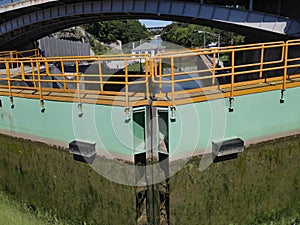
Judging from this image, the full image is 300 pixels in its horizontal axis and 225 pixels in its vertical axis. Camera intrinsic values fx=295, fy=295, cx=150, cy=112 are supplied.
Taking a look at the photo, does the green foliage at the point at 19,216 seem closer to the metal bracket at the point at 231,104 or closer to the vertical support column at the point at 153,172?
the vertical support column at the point at 153,172

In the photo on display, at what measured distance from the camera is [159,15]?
18438 millimetres

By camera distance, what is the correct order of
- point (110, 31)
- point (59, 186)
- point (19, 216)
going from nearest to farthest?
1. point (59, 186)
2. point (19, 216)
3. point (110, 31)

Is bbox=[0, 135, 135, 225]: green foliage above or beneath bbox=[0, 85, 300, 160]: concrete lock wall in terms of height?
beneath

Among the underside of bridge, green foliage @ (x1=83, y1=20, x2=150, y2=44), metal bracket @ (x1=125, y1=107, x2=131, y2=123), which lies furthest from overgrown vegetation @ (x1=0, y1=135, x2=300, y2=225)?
green foliage @ (x1=83, y1=20, x2=150, y2=44)

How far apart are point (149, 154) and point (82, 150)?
4.16ft

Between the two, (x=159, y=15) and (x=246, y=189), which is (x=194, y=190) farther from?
(x=159, y=15)

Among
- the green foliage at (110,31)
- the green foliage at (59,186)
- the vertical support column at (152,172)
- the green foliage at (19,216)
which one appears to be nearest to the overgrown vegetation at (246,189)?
the vertical support column at (152,172)

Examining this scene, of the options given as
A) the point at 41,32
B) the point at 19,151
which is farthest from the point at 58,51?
the point at 19,151

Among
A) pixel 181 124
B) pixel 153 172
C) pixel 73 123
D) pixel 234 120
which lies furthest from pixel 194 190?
pixel 73 123

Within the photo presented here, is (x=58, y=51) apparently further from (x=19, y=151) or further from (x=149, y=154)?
(x=149, y=154)

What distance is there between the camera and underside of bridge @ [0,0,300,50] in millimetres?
14227

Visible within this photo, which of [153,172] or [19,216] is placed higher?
[153,172]

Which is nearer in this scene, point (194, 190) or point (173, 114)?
point (173, 114)

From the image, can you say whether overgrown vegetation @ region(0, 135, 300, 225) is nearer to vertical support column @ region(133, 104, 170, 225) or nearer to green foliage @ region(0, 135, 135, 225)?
green foliage @ region(0, 135, 135, 225)
